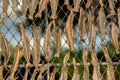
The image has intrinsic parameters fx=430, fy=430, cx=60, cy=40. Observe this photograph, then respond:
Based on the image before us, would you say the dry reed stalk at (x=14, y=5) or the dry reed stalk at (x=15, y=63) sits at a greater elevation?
the dry reed stalk at (x=14, y=5)

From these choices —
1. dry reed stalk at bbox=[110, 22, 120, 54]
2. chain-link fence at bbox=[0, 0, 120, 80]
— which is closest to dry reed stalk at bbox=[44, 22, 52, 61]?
chain-link fence at bbox=[0, 0, 120, 80]

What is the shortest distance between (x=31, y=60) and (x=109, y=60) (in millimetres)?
560

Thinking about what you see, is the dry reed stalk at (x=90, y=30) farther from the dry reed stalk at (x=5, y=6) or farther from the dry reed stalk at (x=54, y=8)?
the dry reed stalk at (x=5, y=6)

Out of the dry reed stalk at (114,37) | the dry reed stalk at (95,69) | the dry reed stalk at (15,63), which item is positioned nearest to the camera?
the dry reed stalk at (15,63)

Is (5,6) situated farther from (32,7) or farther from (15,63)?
(15,63)

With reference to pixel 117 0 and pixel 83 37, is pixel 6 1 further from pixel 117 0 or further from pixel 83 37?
pixel 117 0

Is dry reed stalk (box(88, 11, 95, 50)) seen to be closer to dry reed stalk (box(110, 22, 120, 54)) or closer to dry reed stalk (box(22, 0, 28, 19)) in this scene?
dry reed stalk (box(110, 22, 120, 54))

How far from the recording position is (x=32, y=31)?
302 cm

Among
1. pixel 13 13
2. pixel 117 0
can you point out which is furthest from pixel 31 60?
pixel 117 0

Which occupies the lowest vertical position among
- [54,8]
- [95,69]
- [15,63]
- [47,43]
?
[95,69]

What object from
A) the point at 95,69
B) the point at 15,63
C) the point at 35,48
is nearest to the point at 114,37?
the point at 95,69

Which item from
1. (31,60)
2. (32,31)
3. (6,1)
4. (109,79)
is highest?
(6,1)

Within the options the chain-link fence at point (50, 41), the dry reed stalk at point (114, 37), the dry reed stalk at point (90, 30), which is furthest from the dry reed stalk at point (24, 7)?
the dry reed stalk at point (114, 37)

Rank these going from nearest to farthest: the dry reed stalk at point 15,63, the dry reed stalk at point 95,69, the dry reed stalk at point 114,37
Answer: the dry reed stalk at point 15,63 < the dry reed stalk at point 95,69 < the dry reed stalk at point 114,37
